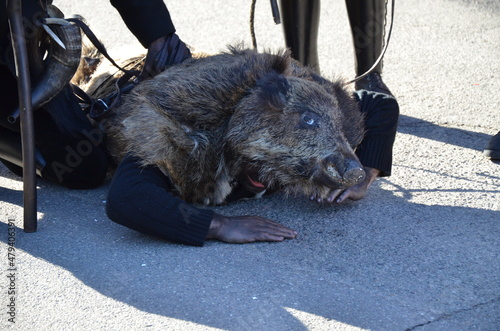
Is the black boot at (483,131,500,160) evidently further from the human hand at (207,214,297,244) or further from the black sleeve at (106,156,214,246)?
the black sleeve at (106,156,214,246)

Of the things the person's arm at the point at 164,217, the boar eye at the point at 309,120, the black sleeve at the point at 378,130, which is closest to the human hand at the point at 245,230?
the person's arm at the point at 164,217

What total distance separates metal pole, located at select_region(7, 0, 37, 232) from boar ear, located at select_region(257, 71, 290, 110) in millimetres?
919

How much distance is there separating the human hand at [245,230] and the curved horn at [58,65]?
86 cm

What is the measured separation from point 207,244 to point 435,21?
3791 mm

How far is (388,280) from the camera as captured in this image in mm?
2711

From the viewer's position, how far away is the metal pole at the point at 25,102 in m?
2.82

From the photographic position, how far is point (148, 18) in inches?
131

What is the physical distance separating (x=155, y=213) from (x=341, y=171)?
742 mm

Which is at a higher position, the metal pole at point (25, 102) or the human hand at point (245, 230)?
the metal pole at point (25, 102)

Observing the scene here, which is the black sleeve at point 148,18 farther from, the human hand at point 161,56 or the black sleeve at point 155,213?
the black sleeve at point 155,213

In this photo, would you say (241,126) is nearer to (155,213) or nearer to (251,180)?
(251,180)

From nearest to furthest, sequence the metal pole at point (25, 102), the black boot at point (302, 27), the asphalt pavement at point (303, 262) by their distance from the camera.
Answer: the asphalt pavement at point (303, 262)
the metal pole at point (25, 102)
the black boot at point (302, 27)

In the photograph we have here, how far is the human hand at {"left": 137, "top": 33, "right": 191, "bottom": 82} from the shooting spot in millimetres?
3357

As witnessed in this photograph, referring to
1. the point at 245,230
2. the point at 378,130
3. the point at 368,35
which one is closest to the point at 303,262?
the point at 245,230
